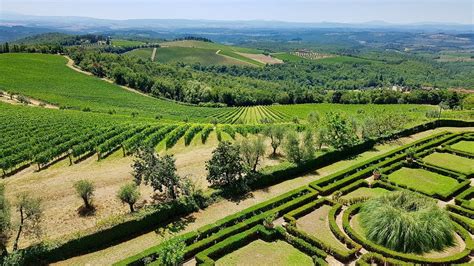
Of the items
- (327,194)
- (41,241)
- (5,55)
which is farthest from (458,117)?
(5,55)

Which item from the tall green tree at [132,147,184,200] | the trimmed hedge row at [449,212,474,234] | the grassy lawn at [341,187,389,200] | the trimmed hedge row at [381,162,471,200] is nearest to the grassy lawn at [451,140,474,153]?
the trimmed hedge row at [381,162,471,200]

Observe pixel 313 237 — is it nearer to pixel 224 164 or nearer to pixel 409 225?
pixel 409 225

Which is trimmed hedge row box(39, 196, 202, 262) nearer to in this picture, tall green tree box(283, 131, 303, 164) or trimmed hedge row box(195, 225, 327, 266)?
trimmed hedge row box(195, 225, 327, 266)

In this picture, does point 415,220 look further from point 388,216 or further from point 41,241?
point 41,241

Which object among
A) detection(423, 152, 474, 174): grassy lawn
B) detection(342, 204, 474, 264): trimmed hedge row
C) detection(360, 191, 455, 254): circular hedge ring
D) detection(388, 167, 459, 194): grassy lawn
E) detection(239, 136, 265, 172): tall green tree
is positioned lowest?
detection(388, 167, 459, 194): grassy lawn

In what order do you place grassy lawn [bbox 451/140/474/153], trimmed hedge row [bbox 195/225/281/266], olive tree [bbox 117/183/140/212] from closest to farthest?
1. trimmed hedge row [bbox 195/225/281/266]
2. olive tree [bbox 117/183/140/212]
3. grassy lawn [bbox 451/140/474/153]

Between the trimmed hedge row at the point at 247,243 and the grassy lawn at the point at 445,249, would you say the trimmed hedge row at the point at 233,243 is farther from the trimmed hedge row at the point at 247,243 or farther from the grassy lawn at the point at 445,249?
the grassy lawn at the point at 445,249

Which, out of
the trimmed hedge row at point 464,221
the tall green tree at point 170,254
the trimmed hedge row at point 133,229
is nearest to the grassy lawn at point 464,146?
the trimmed hedge row at point 133,229
